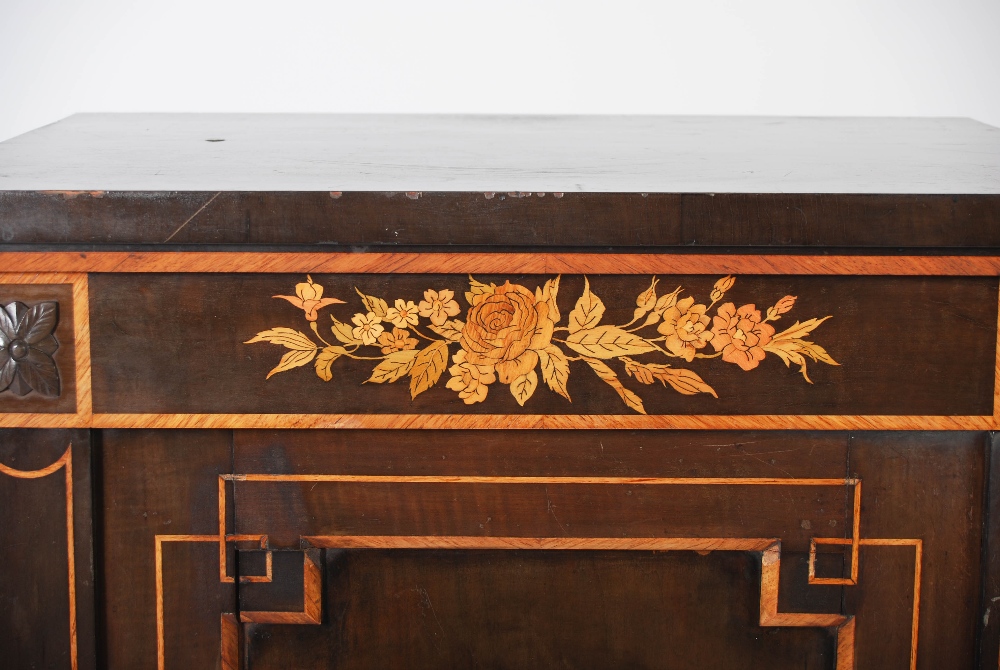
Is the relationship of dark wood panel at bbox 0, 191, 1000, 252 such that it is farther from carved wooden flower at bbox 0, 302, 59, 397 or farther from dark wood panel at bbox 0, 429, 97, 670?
dark wood panel at bbox 0, 429, 97, 670

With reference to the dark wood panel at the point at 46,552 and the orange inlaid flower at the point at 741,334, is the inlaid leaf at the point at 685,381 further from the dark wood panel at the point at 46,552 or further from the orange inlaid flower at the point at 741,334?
the dark wood panel at the point at 46,552

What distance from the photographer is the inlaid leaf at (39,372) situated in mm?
919

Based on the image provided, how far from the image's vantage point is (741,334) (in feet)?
3.00

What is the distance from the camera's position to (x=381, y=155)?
112cm

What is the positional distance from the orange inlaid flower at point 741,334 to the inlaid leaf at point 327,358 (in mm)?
347

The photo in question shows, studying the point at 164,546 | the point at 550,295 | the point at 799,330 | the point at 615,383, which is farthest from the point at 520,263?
the point at 164,546

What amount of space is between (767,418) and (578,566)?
9.2 inches

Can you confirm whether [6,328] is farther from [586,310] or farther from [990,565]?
[990,565]

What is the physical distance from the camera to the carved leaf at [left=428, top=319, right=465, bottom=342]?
911mm

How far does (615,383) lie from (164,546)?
46 cm

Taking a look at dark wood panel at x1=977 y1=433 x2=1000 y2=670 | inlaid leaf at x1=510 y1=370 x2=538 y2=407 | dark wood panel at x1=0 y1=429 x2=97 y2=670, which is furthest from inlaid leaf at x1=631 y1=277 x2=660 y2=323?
dark wood panel at x1=0 y1=429 x2=97 y2=670

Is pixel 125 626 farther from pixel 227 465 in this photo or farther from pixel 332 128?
pixel 332 128

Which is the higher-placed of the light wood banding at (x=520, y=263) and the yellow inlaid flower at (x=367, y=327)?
the light wood banding at (x=520, y=263)

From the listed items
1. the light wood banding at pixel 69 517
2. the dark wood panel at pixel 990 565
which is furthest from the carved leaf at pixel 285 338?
the dark wood panel at pixel 990 565
